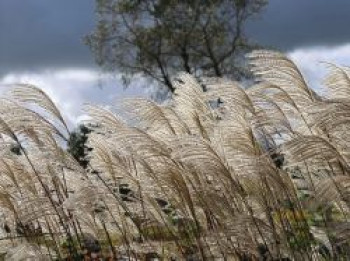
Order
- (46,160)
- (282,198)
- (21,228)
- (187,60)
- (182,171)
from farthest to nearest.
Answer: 1. (187,60)
2. (21,228)
3. (46,160)
4. (282,198)
5. (182,171)

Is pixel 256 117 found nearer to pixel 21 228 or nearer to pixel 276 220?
pixel 276 220

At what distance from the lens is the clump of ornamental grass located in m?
5.68

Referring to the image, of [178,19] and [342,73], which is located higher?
[342,73]

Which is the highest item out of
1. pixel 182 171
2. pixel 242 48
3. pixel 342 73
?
pixel 342 73

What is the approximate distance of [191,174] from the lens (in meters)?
5.89

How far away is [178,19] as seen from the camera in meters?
37.9

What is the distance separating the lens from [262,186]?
19.9 ft

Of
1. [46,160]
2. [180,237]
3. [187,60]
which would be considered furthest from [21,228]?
[187,60]

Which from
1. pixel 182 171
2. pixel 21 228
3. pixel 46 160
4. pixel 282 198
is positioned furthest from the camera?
pixel 21 228

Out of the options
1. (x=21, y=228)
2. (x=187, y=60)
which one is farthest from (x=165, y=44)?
(x=21, y=228)

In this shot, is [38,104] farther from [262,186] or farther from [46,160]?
[262,186]

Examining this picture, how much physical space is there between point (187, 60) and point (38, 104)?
31158 mm

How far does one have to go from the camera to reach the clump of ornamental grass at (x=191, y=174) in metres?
5.68

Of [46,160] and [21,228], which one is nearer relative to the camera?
[46,160]
